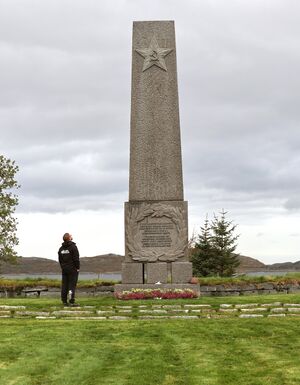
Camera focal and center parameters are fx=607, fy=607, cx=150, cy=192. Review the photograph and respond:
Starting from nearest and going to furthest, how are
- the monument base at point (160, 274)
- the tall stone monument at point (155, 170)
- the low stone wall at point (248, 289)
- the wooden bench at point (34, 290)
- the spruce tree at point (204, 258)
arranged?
the monument base at point (160, 274) < the tall stone monument at point (155, 170) < the low stone wall at point (248, 289) < the wooden bench at point (34, 290) < the spruce tree at point (204, 258)

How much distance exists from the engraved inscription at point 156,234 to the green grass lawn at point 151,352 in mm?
7653

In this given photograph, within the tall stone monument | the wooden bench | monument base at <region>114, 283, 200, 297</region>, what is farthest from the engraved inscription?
the wooden bench

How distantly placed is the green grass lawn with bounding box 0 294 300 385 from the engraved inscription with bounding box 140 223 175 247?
7653 mm

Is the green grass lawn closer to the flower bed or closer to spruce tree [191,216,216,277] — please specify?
the flower bed

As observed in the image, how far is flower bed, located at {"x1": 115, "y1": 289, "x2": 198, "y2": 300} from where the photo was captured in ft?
58.6

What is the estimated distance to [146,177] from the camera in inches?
799

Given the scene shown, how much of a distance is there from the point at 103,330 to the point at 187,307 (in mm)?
4362

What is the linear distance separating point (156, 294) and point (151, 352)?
8.99 metres

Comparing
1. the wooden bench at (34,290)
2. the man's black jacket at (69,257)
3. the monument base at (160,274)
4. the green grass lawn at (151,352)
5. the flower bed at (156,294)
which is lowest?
the green grass lawn at (151,352)

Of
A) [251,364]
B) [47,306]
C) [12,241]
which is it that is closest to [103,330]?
[251,364]

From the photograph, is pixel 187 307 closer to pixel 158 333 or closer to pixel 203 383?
pixel 158 333

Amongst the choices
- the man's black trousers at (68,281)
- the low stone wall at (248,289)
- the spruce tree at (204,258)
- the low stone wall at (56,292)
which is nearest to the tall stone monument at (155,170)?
the low stone wall at (248,289)

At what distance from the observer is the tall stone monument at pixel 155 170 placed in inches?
773

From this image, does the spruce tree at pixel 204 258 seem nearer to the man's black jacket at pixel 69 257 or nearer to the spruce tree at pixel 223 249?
the spruce tree at pixel 223 249
